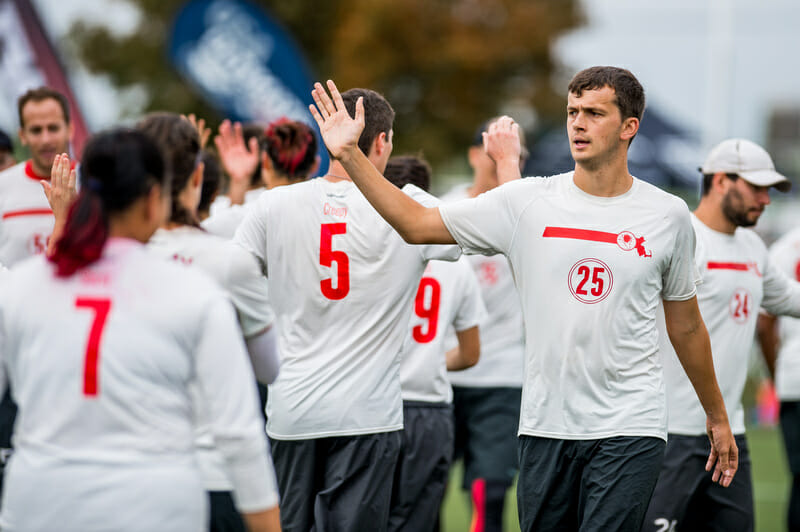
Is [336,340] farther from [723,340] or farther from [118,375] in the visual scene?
[723,340]

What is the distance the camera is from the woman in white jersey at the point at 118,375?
3.21 meters

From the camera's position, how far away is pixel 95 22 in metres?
31.7

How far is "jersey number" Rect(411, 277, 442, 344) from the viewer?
260 inches

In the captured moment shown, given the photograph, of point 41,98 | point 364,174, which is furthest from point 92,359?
point 41,98

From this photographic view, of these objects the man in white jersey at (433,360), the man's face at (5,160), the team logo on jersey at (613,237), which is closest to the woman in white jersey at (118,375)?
the team logo on jersey at (613,237)

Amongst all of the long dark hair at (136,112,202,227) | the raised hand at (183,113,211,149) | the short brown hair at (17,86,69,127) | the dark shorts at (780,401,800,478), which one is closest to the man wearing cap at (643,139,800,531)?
the dark shorts at (780,401,800,478)

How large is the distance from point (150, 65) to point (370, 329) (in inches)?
1066

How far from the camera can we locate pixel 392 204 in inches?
178

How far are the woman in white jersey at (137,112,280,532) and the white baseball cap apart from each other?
11.0 feet

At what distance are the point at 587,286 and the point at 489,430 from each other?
3.47 meters

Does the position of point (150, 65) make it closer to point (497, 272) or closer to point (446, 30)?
point (446, 30)

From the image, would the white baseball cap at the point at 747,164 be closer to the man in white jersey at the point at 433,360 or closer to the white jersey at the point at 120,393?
the man in white jersey at the point at 433,360

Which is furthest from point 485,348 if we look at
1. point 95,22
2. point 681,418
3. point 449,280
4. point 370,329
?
point 95,22

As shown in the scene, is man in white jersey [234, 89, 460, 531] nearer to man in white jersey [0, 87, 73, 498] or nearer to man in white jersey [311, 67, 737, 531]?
man in white jersey [311, 67, 737, 531]
